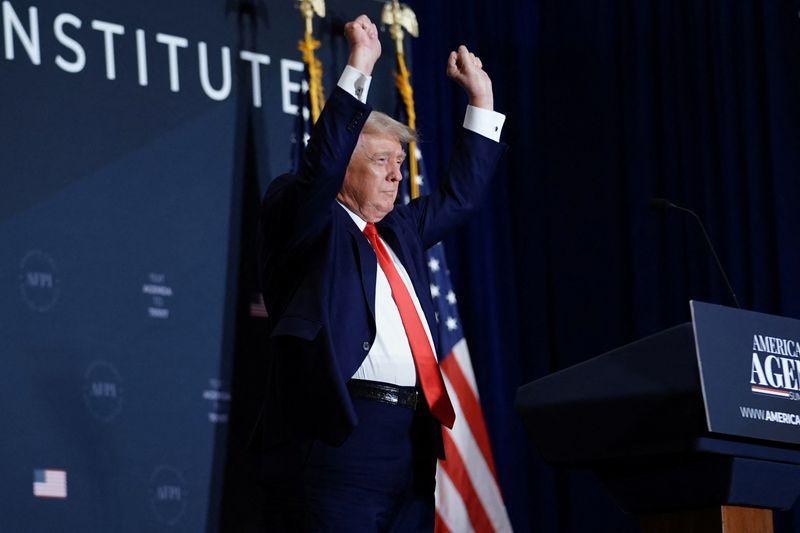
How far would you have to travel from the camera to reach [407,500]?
2.63m

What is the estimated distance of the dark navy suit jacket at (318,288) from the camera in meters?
2.47

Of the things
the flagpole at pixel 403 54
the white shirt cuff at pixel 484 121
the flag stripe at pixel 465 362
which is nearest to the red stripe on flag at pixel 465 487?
the flag stripe at pixel 465 362

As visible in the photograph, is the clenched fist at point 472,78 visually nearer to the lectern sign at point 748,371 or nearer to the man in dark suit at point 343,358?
the man in dark suit at point 343,358

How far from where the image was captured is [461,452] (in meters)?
4.32

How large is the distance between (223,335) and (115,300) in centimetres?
39

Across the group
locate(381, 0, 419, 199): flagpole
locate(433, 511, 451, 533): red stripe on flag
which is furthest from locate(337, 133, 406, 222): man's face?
locate(433, 511, 451, 533): red stripe on flag

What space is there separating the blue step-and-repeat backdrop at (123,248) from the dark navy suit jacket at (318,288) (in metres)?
1.19

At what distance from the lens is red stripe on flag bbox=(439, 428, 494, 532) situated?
4289mm

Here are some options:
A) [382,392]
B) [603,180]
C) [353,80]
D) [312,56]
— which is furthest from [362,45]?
[603,180]

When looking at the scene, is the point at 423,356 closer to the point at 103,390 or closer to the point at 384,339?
the point at 384,339

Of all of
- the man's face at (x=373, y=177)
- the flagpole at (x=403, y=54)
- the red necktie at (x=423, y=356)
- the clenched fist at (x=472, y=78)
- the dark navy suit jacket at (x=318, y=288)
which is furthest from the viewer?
the flagpole at (x=403, y=54)

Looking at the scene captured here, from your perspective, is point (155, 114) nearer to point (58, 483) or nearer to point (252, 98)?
point (252, 98)

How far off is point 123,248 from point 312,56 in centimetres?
97

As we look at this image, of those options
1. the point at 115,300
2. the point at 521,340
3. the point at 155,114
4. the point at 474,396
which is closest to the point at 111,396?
the point at 115,300
